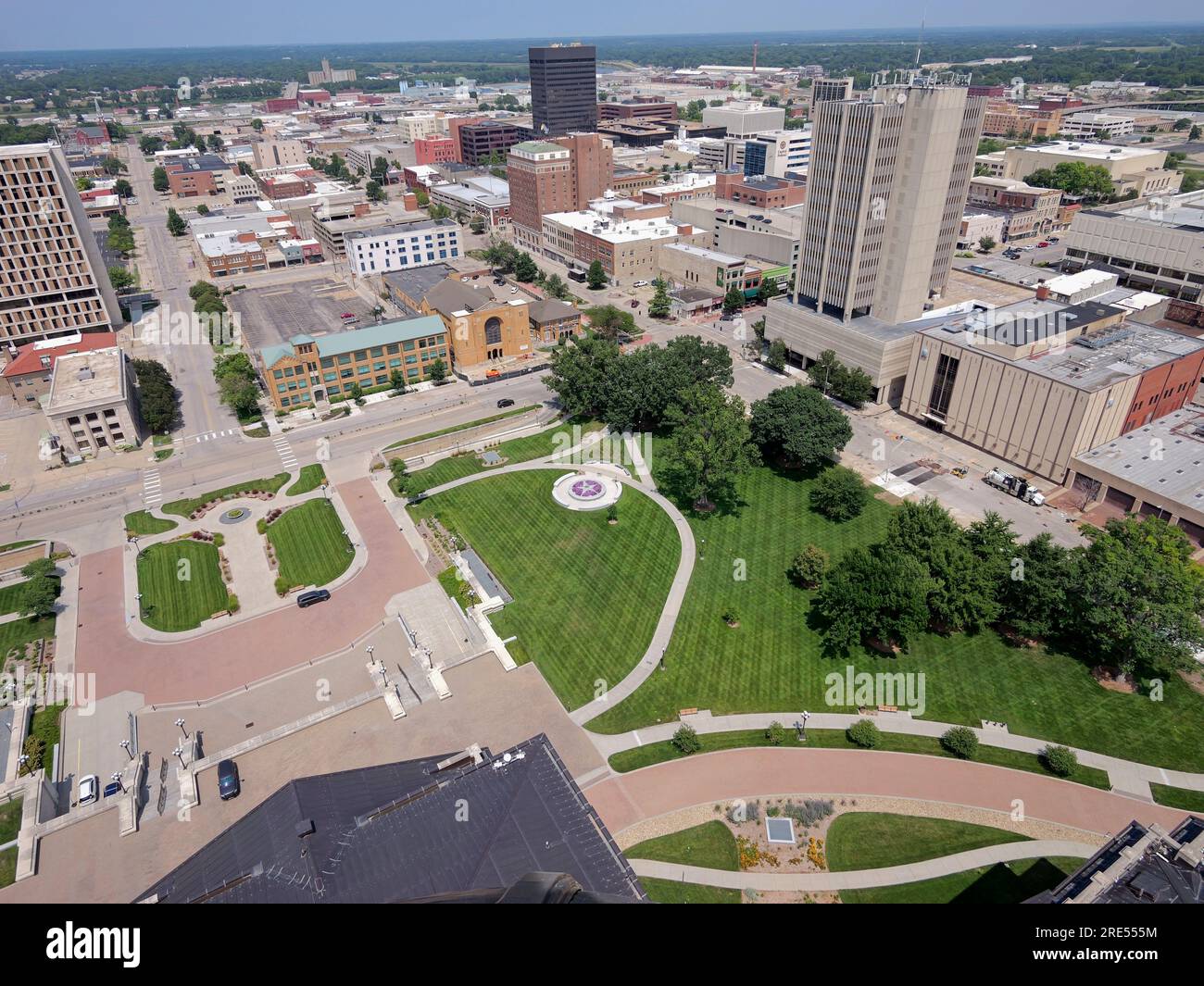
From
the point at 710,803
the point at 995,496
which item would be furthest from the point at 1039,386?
the point at 710,803

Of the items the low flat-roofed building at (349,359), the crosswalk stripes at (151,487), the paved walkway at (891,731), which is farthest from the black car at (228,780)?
the low flat-roofed building at (349,359)

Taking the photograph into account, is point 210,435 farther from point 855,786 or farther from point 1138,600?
point 1138,600

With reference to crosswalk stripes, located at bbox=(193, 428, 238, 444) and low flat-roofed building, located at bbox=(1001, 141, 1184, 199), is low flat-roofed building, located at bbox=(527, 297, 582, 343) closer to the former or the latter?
crosswalk stripes, located at bbox=(193, 428, 238, 444)

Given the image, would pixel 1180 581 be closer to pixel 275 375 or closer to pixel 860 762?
pixel 860 762

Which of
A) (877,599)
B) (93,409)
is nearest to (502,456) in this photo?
(877,599)

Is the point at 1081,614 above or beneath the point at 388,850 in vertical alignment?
beneath

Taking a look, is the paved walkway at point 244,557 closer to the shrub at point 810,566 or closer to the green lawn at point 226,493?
the green lawn at point 226,493
